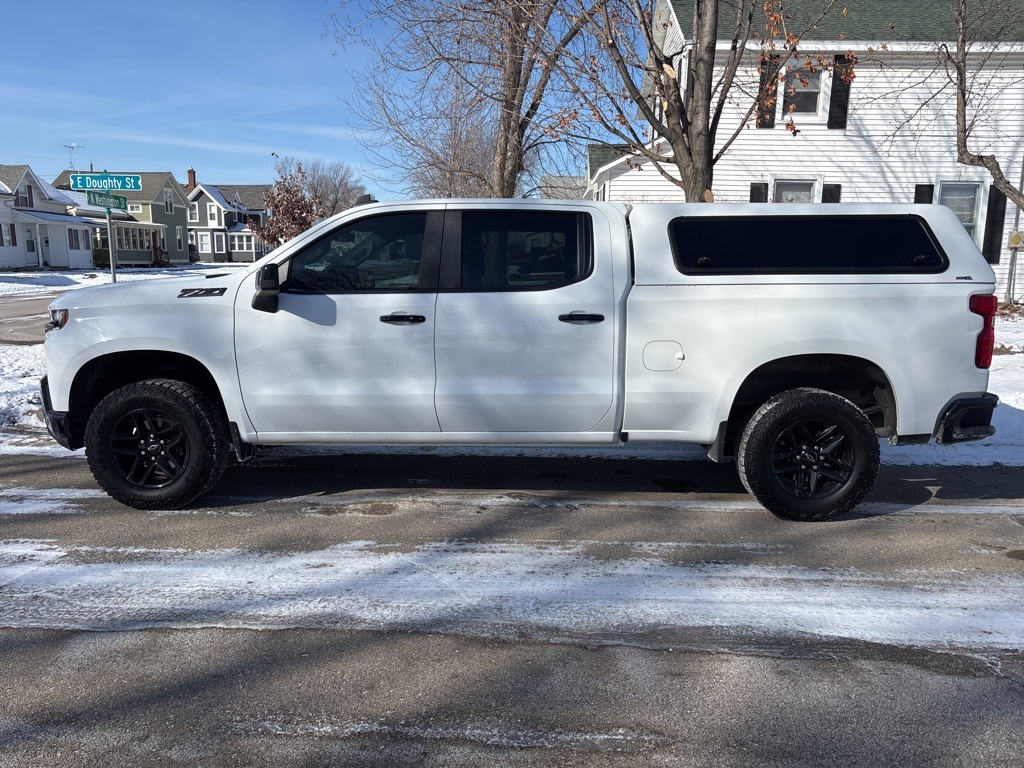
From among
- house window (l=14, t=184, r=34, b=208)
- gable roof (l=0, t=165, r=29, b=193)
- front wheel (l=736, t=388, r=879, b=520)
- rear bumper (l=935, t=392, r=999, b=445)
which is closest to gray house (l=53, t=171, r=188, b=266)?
house window (l=14, t=184, r=34, b=208)

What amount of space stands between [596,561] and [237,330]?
2.57 meters

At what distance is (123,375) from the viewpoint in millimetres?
5027

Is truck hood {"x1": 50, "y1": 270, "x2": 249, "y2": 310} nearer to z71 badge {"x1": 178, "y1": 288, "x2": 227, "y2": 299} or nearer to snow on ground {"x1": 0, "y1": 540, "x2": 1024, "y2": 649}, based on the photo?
z71 badge {"x1": 178, "y1": 288, "x2": 227, "y2": 299}

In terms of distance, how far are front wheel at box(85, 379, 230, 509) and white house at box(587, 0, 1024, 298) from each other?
13.7 metres

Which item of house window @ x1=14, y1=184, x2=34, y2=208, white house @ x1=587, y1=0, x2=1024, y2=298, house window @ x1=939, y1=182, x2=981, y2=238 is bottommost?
house window @ x1=939, y1=182, x2=981, y2=238

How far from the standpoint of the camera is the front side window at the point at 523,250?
15.3 ft

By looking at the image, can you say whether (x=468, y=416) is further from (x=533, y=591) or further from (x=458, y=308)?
(x=533, y=591)

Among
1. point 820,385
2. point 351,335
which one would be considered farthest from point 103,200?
point 820,385

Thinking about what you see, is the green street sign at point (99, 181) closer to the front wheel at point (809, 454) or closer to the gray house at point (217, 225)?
the front wheel at point (809, 454)

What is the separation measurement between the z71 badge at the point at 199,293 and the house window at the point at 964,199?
16476 mm

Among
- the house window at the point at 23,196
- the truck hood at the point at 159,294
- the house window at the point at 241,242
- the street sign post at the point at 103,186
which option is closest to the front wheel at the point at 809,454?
the truck hood at the point at 159,294

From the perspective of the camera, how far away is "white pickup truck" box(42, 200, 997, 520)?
4.52 metres

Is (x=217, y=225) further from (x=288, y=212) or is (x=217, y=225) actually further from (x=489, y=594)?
(x=489, y=594)

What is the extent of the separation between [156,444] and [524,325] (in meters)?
2.45
